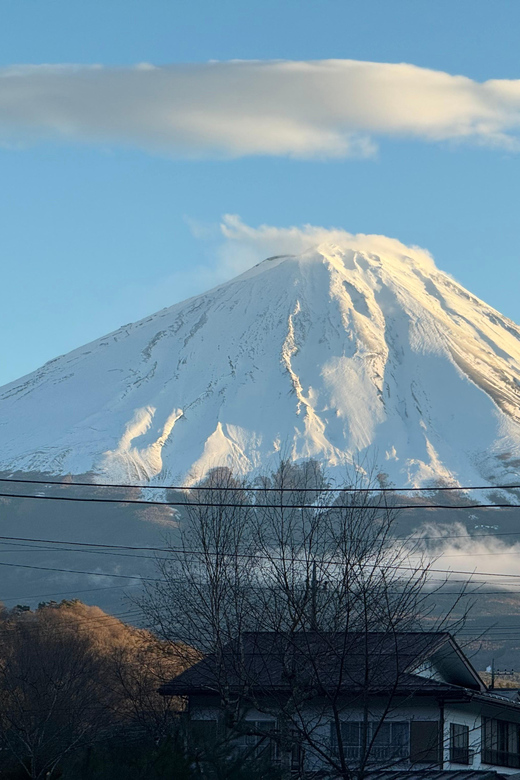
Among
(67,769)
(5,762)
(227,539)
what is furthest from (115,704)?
(67,769)

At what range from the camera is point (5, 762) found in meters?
28.6

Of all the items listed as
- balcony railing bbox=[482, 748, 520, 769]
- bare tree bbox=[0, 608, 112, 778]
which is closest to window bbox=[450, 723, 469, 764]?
balcony railing bbox=[482, 748, 520, 769]

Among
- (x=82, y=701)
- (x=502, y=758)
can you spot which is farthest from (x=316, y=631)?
(x=82, y=701)

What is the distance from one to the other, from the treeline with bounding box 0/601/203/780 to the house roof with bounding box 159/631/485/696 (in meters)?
0.80

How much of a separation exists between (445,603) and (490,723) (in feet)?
495

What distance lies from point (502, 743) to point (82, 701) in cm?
1493

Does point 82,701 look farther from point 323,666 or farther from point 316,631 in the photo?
point 316,631

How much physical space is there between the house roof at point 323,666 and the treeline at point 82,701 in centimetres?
80

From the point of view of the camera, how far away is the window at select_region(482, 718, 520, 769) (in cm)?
2458

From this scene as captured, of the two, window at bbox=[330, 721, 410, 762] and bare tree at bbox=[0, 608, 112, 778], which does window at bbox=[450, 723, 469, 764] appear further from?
bare tree at bbox=[0, 608, 112, 778]

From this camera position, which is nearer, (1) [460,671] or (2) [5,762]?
(1) [460,671]

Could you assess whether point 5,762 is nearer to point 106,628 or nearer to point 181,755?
point 181,755

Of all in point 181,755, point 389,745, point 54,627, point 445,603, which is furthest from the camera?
point 445,603

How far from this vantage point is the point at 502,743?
25.2 m
